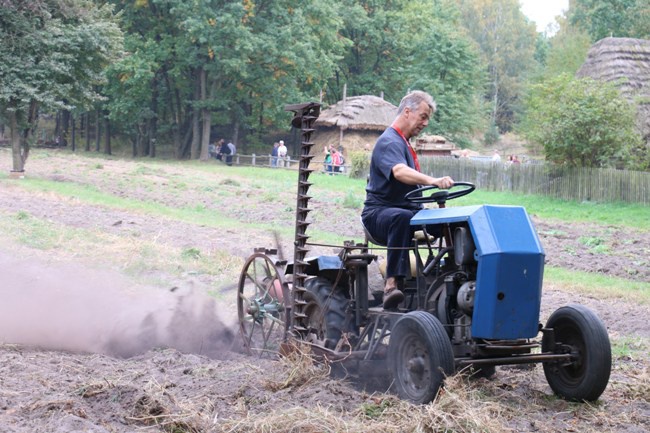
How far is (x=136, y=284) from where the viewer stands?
38.9 ft

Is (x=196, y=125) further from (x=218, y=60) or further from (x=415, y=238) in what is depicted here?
(x=415, y=238)

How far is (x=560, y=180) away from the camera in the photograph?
28.7m

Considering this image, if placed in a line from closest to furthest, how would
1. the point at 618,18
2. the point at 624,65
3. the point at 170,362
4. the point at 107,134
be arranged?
the point at 170,362 → the point at 624,65 → the point at 107,134 → the point at 618,18

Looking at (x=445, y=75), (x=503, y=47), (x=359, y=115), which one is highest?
(x=503, y=47)

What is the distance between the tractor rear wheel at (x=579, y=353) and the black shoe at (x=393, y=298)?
1.16 m

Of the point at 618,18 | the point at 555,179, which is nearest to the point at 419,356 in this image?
the point at 555,179

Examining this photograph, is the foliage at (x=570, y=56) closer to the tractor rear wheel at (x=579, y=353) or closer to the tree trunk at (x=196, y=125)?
the tree trunk at (x=196, y=125)

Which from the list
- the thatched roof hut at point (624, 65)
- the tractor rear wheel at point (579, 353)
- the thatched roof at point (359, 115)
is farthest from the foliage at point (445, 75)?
the tractor rear wheel at point (579, 353)

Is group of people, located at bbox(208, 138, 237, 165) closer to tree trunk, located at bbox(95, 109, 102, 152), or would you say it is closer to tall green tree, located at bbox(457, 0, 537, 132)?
tree trunk, located at bbox(95, 109, 102, 152)

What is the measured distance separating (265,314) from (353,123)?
41.9 m

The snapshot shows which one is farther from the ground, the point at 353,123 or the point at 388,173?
the point at 353,123

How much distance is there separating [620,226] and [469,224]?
1761 centimetres

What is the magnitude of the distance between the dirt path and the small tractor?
305 millimetres

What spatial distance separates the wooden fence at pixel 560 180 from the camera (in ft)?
87.2
